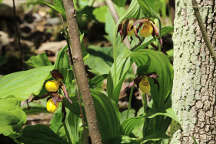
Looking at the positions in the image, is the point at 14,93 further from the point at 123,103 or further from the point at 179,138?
the point at 123,103

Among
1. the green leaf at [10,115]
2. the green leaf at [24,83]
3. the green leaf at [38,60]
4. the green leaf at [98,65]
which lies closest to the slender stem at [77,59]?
the green leaf at [24,83]

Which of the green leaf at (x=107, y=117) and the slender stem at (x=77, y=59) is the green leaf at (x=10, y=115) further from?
the green leaf at (x=107, y=117)

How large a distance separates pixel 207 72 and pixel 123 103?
116 centimetres

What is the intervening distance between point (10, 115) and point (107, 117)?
0.56 metres

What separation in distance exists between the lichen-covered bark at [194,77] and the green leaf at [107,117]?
0.33 meters

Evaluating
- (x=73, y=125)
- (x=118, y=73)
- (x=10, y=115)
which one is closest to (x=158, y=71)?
(x=118, y=73)

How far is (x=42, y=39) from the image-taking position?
3941 mm

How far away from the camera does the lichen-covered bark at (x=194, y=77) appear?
1.47 metres

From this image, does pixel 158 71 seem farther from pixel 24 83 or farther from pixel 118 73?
pixel 24 83

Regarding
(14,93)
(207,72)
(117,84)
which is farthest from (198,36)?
(14,93)

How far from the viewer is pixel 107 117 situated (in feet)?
5.42

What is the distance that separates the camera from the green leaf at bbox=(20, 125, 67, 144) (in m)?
1.58

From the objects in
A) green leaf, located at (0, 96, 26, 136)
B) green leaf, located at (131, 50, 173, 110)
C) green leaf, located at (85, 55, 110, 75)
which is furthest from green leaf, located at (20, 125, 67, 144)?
green leaf, located at (85, 55, 110, 75)

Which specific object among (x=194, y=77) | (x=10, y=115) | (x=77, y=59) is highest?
(x=77, y=59)
